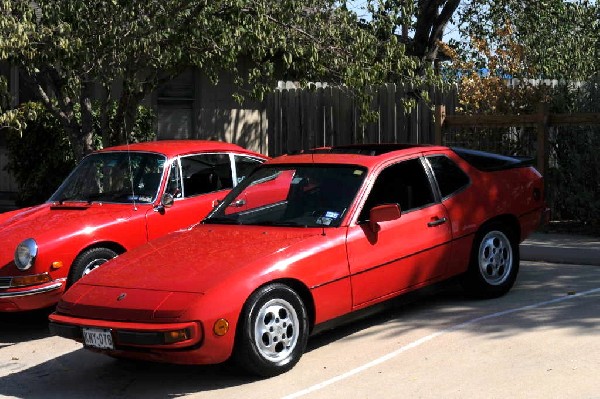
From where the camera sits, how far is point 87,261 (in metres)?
8.51

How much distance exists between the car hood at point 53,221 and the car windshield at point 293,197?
1.37m

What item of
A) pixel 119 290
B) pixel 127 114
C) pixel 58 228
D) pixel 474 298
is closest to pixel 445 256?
pixel 474 298

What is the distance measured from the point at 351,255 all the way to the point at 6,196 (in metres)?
13.2

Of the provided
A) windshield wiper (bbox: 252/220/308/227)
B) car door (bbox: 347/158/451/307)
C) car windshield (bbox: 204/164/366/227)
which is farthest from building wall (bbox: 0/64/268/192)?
windshield wiper (bbox: 252/220/308/227)

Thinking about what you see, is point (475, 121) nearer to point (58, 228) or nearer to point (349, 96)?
point (349, 96)

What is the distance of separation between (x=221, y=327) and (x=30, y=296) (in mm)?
2705

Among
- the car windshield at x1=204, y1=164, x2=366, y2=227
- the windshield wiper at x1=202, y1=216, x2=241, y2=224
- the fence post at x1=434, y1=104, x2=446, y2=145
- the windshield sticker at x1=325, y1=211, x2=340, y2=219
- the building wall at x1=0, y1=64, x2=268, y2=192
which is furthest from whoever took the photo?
the building wall at x1=0, y1=64, x2=268, y2=192

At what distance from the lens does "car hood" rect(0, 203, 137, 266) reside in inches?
331

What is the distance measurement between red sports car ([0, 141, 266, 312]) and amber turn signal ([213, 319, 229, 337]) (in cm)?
262

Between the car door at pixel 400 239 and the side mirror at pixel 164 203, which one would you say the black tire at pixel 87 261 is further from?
the car door at pixel 400 239

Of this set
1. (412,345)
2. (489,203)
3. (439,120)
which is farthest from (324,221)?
(439,120)

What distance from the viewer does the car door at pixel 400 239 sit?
23.6 feet

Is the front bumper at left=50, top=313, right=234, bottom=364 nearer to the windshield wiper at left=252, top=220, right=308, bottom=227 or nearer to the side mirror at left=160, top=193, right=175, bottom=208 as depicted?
the windshield wiper at left=252, top=220, right=308, bottom=227

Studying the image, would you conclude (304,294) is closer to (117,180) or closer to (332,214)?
(332,214)
